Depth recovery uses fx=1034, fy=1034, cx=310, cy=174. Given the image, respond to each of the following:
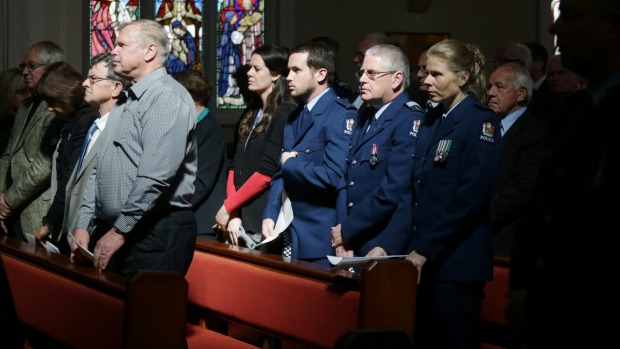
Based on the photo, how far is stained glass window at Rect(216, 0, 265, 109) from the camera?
1052 centimetres

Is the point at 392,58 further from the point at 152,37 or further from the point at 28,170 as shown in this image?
the point at 28,170

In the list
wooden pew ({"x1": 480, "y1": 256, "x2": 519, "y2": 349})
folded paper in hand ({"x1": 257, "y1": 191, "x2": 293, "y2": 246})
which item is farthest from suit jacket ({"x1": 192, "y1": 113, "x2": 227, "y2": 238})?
wooden pew ({"x1": 480, "y1": 256, "x2": 519, "y2": 349})

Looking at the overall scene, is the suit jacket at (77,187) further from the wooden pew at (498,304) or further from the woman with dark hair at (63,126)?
the wooden pew at (498,304)

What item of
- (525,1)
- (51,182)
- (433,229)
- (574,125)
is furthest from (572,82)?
(525,1)

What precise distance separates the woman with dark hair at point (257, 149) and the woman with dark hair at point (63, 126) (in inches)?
30.6

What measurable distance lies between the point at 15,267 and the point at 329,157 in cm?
141

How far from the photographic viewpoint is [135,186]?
375cm

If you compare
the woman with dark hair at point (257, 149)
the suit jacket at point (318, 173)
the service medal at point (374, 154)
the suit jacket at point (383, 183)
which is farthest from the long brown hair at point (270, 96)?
the service medal at point (374, 154)

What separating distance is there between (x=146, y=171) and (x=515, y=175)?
1747 millimetres

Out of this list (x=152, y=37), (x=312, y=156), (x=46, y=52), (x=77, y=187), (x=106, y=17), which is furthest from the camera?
(x=106, y=17)

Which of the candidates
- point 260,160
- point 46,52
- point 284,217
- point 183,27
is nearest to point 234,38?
point 183,27

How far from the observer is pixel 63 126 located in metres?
5.55

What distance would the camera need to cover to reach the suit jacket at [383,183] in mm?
4145

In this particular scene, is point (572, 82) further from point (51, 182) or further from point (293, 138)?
point (51, 182)
